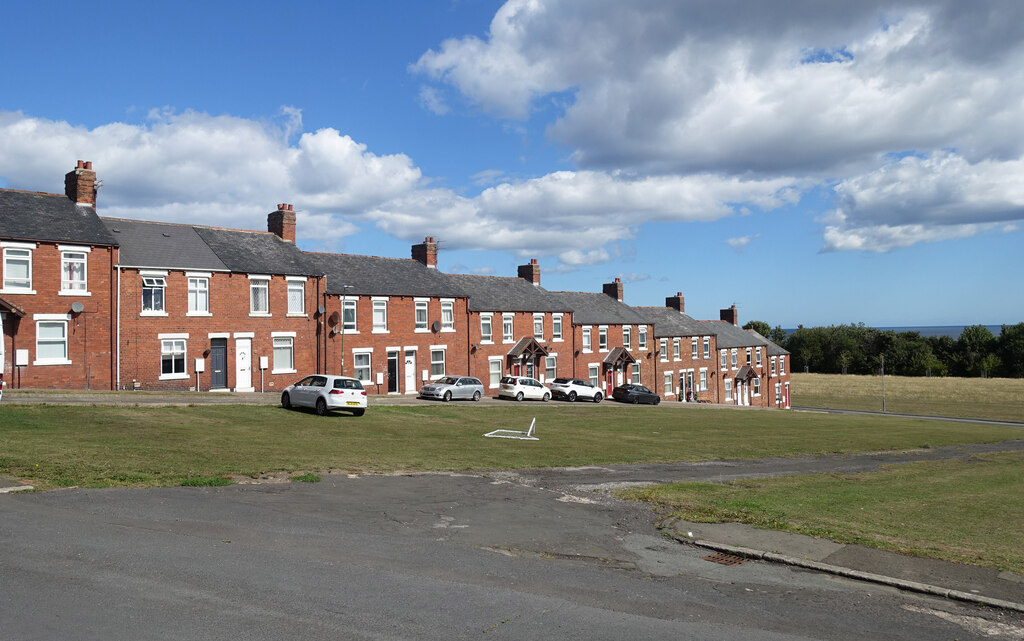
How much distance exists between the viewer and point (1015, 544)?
1213 cm

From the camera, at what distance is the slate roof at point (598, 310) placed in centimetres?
6044

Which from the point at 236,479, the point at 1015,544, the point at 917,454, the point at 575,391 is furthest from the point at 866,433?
Answer: the point at 236,479

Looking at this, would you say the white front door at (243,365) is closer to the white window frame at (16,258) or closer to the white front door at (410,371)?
the white window frame at (16,258)

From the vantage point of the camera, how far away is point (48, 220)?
33.8 metres

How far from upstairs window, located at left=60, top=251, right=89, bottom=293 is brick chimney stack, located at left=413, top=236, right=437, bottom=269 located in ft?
74.8

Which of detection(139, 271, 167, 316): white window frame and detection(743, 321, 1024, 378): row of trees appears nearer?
detection(139, 271, 167, 316): white window frame

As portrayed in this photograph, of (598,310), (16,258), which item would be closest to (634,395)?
(598,310)

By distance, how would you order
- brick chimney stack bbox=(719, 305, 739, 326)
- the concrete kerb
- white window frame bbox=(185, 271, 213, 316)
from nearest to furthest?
1. the concrete kerb
2. white window frame bbox=(185, 271, 213, 316)
3. brick chimney stack bbox=(719, 305, 739, 326)

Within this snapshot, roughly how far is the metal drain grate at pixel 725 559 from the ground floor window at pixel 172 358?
108 feet

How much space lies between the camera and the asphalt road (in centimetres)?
735

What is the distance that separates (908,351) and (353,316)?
4398 inches

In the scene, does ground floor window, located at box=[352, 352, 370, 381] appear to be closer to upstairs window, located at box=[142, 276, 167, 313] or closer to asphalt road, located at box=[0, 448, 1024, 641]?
upstairs window, located at box=[142, 276, 167, 313]

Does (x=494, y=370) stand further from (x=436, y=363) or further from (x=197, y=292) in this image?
(x=197, y=292)

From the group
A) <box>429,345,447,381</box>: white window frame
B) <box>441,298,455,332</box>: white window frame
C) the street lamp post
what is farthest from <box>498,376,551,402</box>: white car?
the street lamp post
